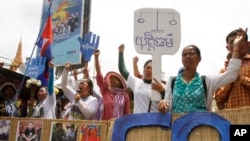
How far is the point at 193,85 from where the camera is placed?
266cm

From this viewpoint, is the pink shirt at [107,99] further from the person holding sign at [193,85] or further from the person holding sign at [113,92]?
the person holding sign at [193,85]

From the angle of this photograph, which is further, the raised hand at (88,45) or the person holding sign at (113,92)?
the raised hand at (88,45)

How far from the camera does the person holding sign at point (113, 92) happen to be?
3.70 m

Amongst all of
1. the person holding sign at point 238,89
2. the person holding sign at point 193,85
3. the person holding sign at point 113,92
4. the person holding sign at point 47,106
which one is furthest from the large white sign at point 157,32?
the person holding sign at point 47,106

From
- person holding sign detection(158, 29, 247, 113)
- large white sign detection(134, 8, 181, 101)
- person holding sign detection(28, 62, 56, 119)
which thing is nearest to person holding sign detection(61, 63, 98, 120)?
person holding sign detection(28, 62, 56, 119)

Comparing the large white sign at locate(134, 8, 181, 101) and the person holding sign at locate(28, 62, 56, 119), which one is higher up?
the large white sign at locate(134, 8, 181, 101)

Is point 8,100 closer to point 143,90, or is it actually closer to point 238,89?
point 143,90

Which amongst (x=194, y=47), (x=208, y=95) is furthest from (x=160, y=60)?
(x=208, y=95)

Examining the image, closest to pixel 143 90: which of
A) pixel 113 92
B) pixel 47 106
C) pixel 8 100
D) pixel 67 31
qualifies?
pixel 113 92

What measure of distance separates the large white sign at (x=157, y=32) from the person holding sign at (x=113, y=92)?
37.0 inches

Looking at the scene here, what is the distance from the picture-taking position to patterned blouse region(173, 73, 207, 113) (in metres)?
2.63

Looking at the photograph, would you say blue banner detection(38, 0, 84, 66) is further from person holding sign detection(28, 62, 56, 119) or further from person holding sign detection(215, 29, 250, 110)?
person holding sign detection(215, 29, 250, 110)

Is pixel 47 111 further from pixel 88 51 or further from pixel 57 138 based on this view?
pixel 88 51

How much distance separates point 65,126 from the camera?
337cm
